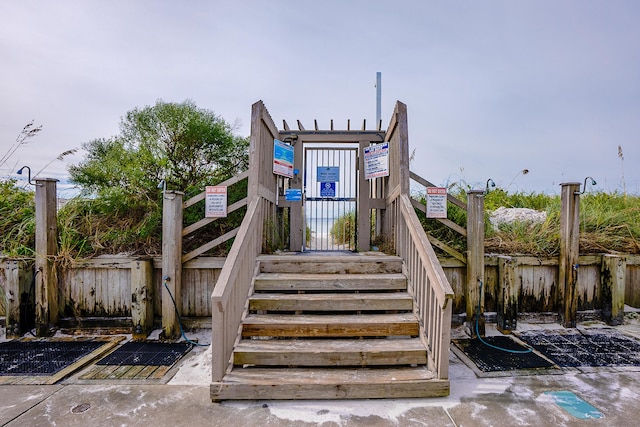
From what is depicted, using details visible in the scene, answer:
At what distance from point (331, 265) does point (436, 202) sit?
200 centimetres

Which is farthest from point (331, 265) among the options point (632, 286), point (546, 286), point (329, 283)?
point (632, 286)

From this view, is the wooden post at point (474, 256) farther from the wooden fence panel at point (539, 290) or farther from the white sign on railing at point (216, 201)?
the white sign on railing at point (216, 201)

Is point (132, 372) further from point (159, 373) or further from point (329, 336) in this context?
point (329, 336)

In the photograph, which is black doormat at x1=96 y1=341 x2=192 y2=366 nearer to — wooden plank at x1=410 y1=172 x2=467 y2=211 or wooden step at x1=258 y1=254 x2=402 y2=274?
wooden step at x1=258 y1=254 x2=402 y2=274

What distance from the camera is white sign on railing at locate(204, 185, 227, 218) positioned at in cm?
499

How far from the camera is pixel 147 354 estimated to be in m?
4.15

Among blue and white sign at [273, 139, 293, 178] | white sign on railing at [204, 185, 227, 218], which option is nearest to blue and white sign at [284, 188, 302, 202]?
blue and white sign at [273, 139, 293, 178]

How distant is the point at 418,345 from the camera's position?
3.51 m

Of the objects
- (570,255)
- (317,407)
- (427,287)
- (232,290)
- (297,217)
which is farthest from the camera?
(297,217)

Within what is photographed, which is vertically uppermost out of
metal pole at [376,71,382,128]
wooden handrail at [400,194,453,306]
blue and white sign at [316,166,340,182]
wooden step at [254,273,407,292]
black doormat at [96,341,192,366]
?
metal pole at [376,71,382,128]

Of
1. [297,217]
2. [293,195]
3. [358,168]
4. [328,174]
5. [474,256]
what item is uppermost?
[358,168]

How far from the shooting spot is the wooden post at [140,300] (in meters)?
4.65

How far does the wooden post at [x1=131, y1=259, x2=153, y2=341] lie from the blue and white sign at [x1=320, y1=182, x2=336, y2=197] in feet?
10.2

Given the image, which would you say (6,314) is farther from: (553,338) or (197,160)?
(553,338)
